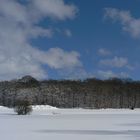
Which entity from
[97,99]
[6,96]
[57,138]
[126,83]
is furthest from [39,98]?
[57,138]

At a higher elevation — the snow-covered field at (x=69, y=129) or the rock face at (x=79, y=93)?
the rock face at (x=79, y=93)

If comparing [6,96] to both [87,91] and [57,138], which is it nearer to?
[87,91]

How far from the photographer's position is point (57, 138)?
20031 millimetres

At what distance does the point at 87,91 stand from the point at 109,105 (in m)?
10.0

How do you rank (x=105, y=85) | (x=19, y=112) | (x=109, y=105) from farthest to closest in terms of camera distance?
(x=105, y=85)
(x=109, y=105)
(x=19, y=112)

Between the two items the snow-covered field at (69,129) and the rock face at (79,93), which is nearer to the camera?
the snow-covered field at (69,129)

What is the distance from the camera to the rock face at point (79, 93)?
12212cm

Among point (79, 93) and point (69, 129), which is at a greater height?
point (79, 93)

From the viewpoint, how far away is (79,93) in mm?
129500

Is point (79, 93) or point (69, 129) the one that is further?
point (79, 93)

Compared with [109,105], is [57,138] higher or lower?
lower

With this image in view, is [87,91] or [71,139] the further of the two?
[87,91]

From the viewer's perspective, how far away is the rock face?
122125 millimetres

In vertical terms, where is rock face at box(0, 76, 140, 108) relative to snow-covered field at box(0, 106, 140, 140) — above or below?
above
